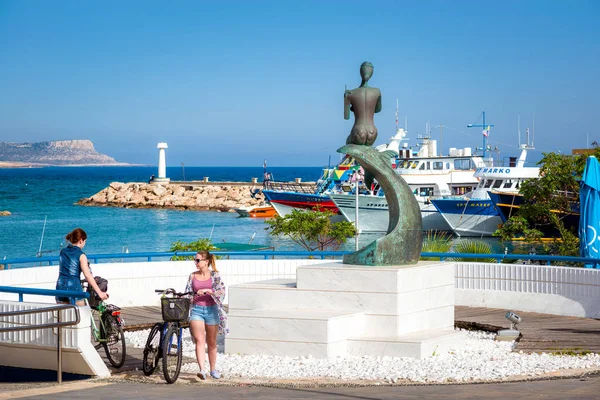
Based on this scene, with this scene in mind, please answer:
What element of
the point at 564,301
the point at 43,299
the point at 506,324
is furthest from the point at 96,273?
the point at 564,301

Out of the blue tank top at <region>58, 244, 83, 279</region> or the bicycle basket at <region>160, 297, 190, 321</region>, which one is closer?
the bicycle basket at <region>160, 297, 190, 321</region>

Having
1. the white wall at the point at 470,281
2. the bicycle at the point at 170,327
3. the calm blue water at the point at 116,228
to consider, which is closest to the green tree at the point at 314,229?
the calm blue water at the point at 116,228

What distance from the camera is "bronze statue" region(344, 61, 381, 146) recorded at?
38.3 feet

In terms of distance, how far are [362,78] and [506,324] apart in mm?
4041

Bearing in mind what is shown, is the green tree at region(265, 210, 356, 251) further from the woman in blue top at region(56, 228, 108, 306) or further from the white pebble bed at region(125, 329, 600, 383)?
the woman in blue top at region(56, 228, 108, 306)

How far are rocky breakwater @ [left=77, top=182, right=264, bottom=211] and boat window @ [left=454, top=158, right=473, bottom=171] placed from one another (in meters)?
27.1

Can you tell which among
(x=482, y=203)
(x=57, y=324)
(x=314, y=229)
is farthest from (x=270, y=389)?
(x=482, y=203)

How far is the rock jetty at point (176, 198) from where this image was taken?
312ft

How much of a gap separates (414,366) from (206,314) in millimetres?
2394

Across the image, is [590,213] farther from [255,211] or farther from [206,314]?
[255,211]

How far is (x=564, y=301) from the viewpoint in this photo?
539 inches

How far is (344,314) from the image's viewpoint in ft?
35.1

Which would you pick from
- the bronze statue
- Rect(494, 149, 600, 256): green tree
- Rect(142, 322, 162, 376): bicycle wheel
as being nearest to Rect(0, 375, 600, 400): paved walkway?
Rect(142, 322, 162, 376): bicycle wheel

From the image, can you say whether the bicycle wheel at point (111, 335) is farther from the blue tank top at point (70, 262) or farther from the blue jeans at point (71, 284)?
the blue tank top at point (70, 262)
